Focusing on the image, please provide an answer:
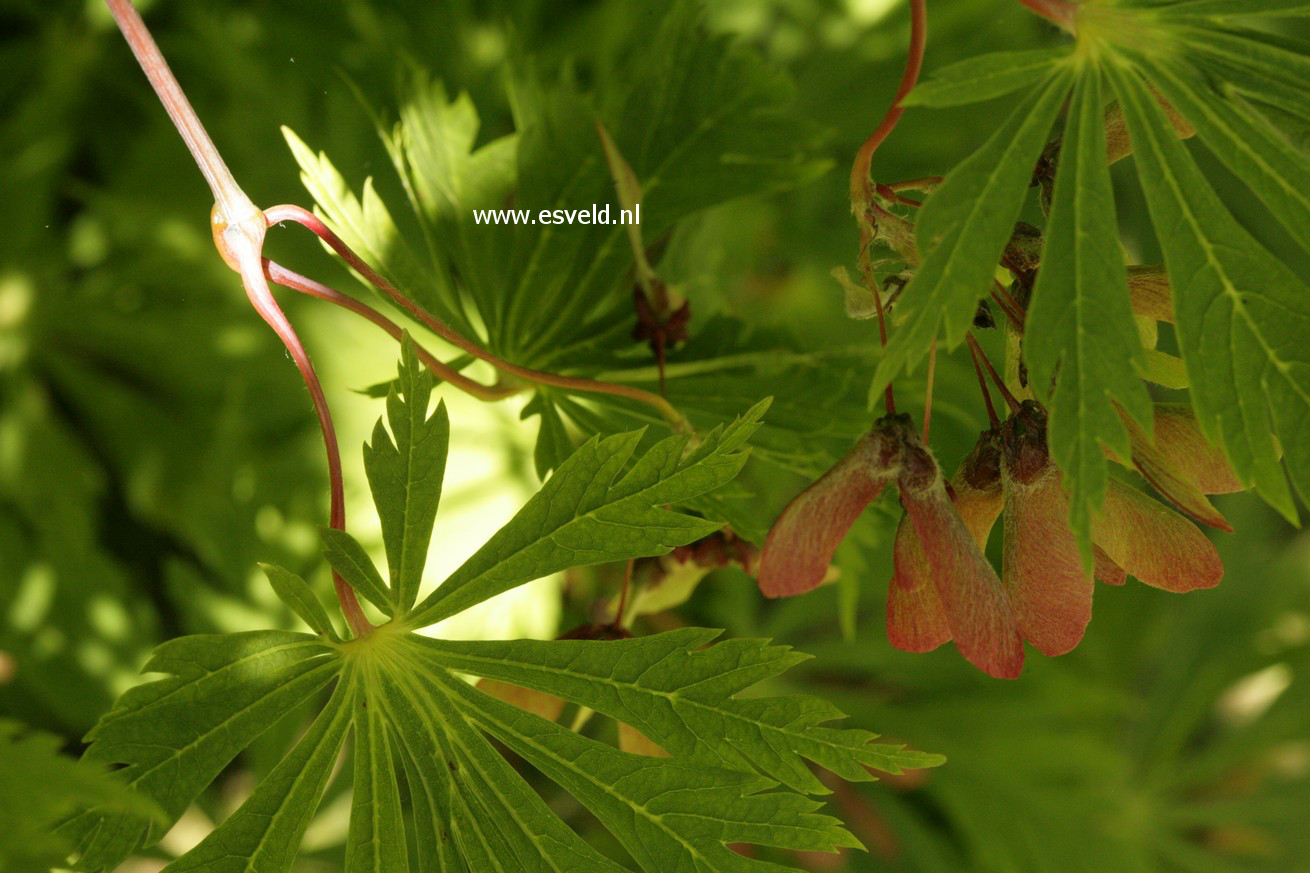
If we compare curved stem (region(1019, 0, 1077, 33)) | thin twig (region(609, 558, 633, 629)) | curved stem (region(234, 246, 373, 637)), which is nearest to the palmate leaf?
curved stem (region(234, 246, 373, 637))

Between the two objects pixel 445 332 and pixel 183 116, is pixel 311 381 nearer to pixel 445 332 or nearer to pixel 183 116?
pixel 445 332

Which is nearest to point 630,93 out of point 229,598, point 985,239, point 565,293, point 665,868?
point 565,293

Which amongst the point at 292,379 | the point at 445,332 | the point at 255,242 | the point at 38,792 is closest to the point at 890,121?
the point at 445,332

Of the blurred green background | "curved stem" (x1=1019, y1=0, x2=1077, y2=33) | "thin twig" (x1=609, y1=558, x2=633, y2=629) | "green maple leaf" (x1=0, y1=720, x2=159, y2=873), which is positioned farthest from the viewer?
the blurred green background

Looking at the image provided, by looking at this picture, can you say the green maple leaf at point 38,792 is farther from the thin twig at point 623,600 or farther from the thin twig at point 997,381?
the thin twig at point 997,381

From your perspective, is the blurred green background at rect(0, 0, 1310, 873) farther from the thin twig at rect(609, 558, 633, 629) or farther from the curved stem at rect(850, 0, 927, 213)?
the curved stem at rect(850, 0, 927, 213)

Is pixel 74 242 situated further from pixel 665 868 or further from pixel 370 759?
pixel 665 868

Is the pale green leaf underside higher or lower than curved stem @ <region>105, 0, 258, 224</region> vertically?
lower
